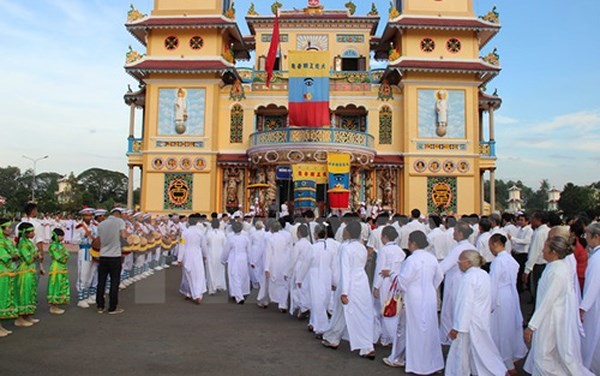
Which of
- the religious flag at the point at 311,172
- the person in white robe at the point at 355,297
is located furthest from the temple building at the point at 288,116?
the person in white robe at the point at 355,297

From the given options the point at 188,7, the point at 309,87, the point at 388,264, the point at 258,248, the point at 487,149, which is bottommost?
the point at 258,248

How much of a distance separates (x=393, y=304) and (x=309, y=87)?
52.4ft

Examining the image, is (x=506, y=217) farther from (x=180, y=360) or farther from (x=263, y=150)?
(x=263, y=150)

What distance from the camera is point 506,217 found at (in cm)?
1278

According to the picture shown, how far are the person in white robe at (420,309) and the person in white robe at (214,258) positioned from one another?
6956 millimetres

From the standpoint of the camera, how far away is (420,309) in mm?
6543

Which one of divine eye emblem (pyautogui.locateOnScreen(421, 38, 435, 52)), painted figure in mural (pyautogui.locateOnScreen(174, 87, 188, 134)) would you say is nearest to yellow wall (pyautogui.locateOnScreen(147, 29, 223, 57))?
painted figure in mural (pyautogui.locateOnScreen(174, 87, 188, 134))

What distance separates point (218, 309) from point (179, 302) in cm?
121

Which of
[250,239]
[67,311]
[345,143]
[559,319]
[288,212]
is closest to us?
[559,319]

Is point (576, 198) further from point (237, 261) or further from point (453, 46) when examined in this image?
point (237, 261)

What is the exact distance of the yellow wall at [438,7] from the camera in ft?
83.9

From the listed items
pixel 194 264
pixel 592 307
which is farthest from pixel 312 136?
pixel 592 307

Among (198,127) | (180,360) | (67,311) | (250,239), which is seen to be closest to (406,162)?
(198,127)

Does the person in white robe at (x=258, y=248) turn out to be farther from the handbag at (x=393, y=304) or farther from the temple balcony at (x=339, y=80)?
the temple balcony at (x=339, y=80)
